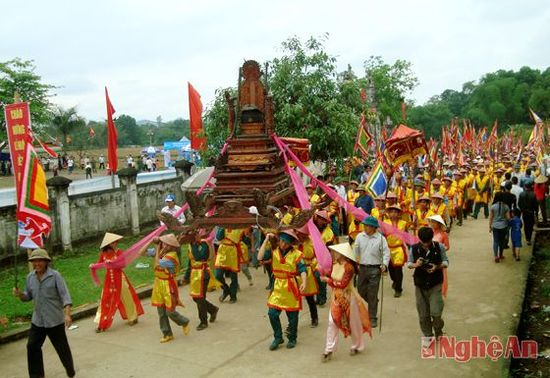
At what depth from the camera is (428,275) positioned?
6387mm

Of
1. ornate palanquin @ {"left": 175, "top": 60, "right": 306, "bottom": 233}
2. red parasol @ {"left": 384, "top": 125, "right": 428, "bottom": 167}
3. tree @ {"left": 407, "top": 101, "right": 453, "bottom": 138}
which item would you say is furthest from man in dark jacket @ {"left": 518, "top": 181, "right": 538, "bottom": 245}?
tree @ {"left": 407, "top": 101, "right": 453, "bottom": 138}

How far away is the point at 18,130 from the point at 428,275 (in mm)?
6164

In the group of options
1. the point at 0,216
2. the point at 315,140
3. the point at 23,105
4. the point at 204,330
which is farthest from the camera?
the point at 315,140

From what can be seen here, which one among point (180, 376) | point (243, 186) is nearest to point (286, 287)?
point (180, 376)

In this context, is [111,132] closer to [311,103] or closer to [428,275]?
[311,103]

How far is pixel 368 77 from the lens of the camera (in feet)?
107

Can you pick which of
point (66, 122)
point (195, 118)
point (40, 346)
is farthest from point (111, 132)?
point (66, 122)

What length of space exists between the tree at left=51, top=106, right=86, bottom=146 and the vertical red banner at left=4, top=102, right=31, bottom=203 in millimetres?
28604

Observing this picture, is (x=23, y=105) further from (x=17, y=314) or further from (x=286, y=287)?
(x=286, y=287)

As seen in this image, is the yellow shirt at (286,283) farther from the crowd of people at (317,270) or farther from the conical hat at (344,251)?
the conical hat at (344,251)

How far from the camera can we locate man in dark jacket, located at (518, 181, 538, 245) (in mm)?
11938

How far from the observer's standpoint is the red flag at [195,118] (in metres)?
15.5

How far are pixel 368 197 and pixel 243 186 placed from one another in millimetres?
3242

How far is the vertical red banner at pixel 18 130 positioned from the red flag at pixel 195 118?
757 cm
